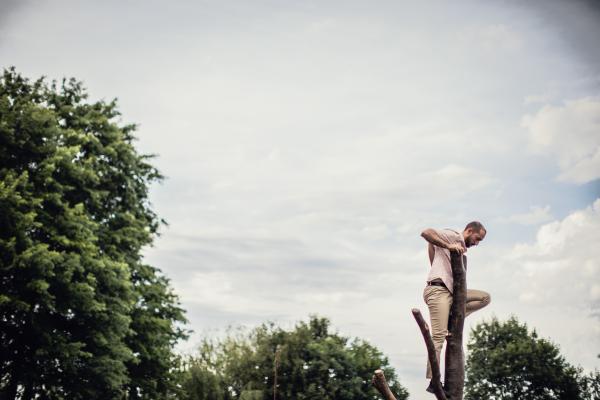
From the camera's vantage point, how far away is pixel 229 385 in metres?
50.8

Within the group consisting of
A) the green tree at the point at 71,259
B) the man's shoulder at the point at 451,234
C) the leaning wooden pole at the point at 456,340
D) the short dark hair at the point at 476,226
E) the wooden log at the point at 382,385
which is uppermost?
the green tree at the point at 71,259

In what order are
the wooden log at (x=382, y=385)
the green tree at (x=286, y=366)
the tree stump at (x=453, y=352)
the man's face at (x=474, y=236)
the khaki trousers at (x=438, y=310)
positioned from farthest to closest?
the green tree at (x=286, y=366), the man's face at (x=474, y=236), the khaki trousers at (x=438, y=310), the wooden log at (x=382, y=385), the tree stump at (x=453, y=352)

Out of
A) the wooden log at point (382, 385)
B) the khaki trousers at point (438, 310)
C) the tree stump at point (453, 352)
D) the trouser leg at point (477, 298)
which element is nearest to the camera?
the tree stump at point (453, 352)

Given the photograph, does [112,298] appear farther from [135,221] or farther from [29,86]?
[29,86]

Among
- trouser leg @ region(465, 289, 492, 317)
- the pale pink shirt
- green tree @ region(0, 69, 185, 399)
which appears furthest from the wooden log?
green tree @ region(0, 69, 185, 399)

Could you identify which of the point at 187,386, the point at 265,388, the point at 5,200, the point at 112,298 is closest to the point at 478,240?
the point at 5,200

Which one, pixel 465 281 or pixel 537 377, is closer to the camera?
pixel 465 281

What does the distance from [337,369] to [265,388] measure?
7.20m

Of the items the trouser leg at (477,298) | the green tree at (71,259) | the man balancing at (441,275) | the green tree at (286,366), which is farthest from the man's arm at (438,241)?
the green tree at (286,366)

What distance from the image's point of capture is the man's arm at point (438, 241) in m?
4.01

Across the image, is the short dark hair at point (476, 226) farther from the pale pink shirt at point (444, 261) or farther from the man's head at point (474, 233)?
the pale pink shirt at point (444, 261)

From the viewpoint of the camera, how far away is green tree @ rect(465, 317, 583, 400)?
52812mm

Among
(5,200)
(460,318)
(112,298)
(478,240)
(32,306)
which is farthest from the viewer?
(112,298)

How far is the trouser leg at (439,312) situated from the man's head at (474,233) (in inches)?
21.2
